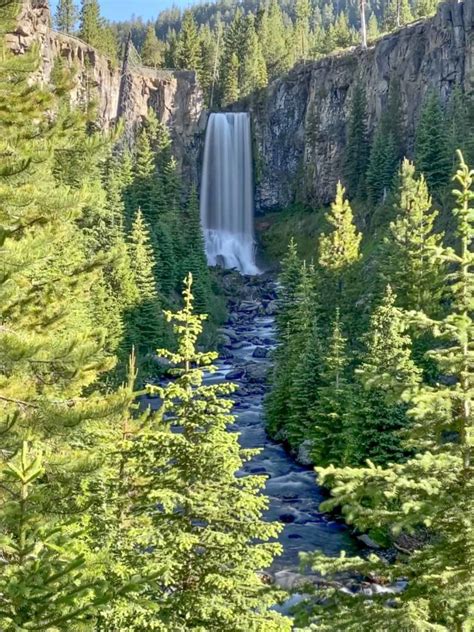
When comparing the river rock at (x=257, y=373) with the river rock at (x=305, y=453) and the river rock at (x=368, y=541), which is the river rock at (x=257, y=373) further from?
the river rock at (x=368, y=541)

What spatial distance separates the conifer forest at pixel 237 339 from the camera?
549cm

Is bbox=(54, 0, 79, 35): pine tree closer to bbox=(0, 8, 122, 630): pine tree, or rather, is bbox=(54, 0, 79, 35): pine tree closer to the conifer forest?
the conifer forest

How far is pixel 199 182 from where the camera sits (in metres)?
81.2

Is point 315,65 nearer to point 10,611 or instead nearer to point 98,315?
point 98,315

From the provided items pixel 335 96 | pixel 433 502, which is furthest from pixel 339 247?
Result: pixel 335 96

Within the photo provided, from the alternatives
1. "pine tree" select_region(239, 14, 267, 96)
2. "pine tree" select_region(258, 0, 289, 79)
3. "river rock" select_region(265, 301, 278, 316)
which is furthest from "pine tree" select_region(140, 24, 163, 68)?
"river rock" select_region(265, 301, 278, 316)

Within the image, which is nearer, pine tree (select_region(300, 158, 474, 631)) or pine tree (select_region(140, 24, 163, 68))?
A: pine tree (select_region(300, 158, 474, 631))

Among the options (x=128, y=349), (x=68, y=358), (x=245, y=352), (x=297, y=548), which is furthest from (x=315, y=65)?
(x=68, y=358)

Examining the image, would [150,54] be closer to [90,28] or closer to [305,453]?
[90,28]

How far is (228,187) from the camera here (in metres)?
82.2

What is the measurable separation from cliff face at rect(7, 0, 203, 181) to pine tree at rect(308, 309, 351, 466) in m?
43.7

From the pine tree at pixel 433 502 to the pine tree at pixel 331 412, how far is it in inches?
789

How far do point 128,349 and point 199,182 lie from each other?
47091 millimetres

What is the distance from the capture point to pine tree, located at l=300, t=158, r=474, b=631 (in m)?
5.11
